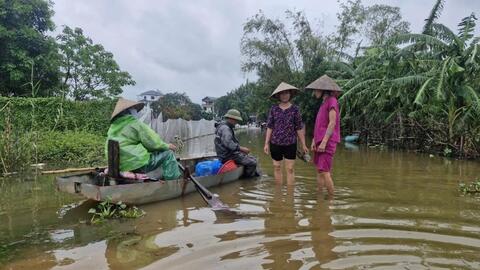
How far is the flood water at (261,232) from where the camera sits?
3.90 metres

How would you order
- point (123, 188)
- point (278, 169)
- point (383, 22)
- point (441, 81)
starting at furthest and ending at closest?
point (383, 22) < point (441, 81) < point (278, 169) < point (123, 188)

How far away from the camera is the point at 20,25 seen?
21.7m

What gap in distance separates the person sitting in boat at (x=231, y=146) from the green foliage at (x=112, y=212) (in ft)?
9.44

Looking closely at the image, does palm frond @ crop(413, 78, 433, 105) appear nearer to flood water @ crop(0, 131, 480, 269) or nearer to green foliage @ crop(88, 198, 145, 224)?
flood water @ crop(0, 131, 480, 269)

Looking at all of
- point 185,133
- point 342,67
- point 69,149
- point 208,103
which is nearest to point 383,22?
point 342,67

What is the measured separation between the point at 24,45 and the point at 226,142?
1737 centimetres

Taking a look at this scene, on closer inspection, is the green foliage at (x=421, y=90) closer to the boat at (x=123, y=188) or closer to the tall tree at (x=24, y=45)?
the boat at (x=123, y=188)

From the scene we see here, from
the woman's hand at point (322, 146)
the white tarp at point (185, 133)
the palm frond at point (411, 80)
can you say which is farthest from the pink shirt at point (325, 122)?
the palm frond at point (411, 80)

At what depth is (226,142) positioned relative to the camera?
834 centimetres

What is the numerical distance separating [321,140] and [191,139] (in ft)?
55.8

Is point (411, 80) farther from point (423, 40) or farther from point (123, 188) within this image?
point (123, 188)

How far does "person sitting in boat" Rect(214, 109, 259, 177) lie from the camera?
8250mm

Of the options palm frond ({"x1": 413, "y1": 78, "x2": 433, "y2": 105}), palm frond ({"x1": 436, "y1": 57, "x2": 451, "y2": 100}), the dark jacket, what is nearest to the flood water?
the dark jacket

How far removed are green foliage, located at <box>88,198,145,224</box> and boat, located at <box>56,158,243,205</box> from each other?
7cm
